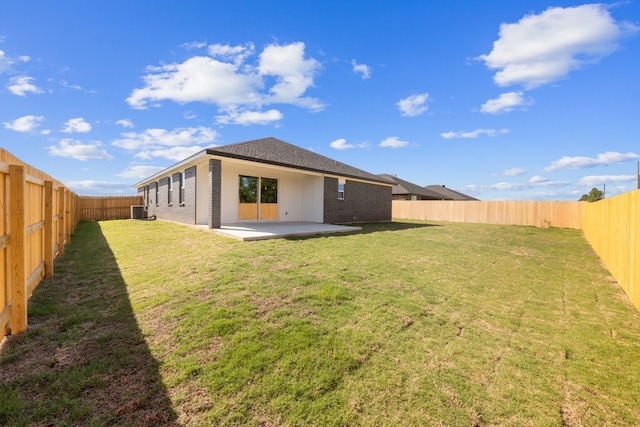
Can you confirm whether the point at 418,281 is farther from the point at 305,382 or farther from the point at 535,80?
the point at 535,80

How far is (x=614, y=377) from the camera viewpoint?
279 centimetres

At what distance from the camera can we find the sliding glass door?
528 inches

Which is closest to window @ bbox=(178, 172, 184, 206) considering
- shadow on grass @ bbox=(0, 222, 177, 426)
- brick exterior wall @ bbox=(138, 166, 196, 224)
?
brick exterior wall @ bbox=(138, 166, 196, 224)

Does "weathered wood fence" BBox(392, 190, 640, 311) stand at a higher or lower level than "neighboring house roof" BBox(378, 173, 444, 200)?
lower

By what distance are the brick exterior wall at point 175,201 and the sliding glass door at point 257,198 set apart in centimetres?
208

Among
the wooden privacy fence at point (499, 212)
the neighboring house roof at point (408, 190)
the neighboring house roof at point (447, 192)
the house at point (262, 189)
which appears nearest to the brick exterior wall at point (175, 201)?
the house at point (262, 189)

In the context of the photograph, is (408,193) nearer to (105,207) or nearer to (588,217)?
(588,217)

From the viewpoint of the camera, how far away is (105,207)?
21.0m

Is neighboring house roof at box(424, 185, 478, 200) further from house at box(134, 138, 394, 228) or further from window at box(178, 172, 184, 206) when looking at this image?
window at box(178, 172, 184, 206)

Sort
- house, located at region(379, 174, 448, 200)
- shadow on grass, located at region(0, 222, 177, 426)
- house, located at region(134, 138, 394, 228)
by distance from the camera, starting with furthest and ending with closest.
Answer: house, located at region(379, 174, 448, 200)
house, located at region(134, 138, 394, 228)
shadow on grass, located at region(0, 222, 177, 426)

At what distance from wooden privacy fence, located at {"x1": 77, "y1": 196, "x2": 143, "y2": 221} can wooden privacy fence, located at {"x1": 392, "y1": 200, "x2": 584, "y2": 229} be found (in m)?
23.4

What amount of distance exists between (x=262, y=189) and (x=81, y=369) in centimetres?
1168

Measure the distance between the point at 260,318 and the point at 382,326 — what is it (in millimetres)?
1575

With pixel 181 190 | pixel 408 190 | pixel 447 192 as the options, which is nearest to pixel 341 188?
pixel 181 190
